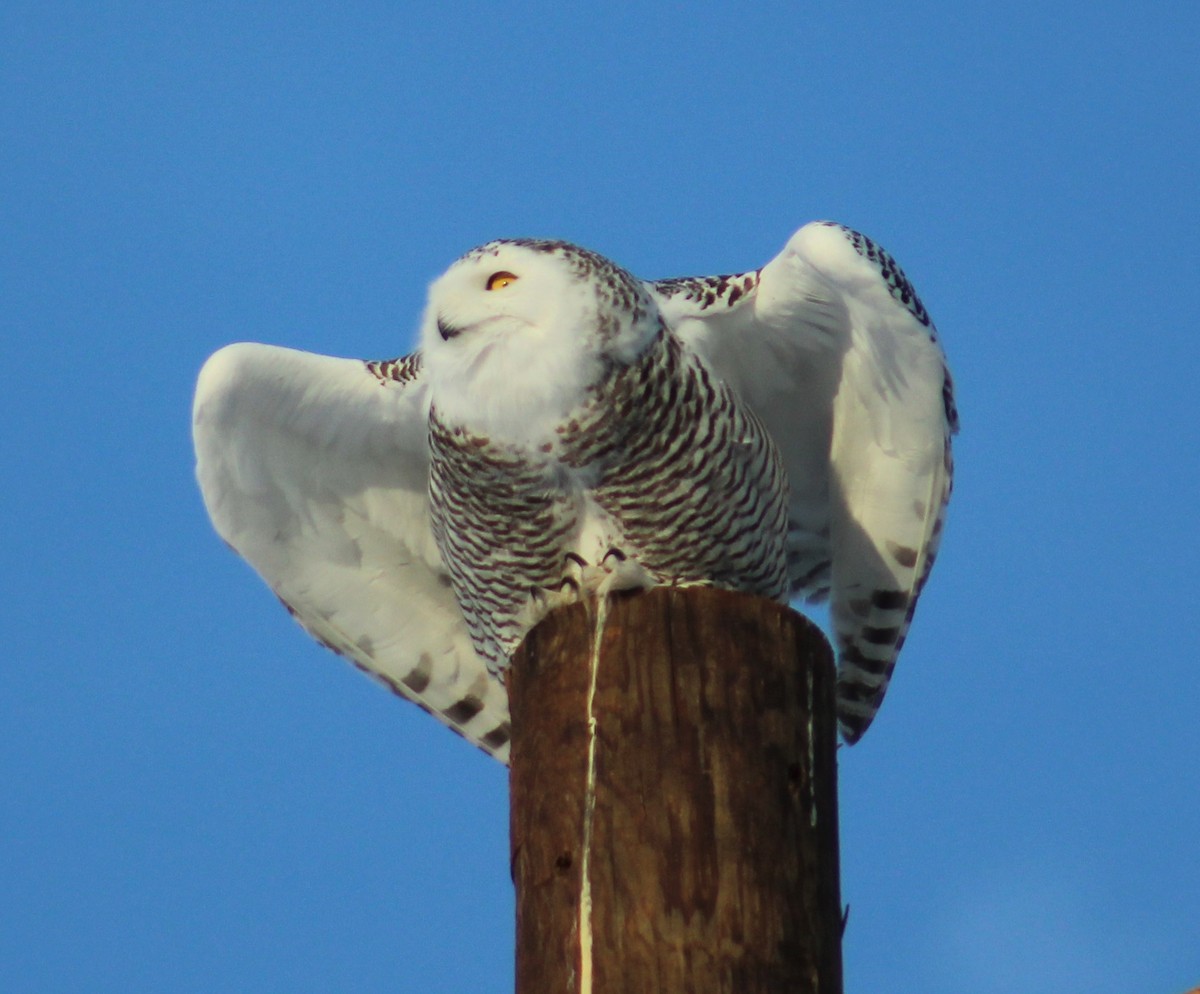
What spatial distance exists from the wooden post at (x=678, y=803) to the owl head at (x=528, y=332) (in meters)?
1.17

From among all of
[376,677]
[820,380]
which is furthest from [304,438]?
[820,380]

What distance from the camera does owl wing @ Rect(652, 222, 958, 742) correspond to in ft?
18.1

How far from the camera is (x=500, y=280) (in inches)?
213

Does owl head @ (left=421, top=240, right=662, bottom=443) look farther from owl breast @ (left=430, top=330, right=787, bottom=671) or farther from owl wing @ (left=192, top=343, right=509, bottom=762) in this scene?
owl wing @ (left=192, top=343, right=509, bottom=762)

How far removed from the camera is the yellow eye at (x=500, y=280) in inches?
212

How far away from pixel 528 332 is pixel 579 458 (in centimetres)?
39

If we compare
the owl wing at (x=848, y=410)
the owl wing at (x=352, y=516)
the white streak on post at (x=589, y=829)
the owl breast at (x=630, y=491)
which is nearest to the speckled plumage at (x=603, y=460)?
the owl breast at (x=630, y=491)

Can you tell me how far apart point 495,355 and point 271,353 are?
0.99m

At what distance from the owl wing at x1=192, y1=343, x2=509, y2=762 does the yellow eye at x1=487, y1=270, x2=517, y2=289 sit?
0.59 m

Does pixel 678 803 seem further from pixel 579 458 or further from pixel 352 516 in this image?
pixel 352 516

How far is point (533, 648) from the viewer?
4.21 meters

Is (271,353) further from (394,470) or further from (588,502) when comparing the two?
(588,502)

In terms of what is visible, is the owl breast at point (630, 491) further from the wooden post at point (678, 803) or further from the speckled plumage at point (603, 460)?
the wooden post at point (678, 803)

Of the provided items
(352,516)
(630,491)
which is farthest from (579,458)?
(352,516)
